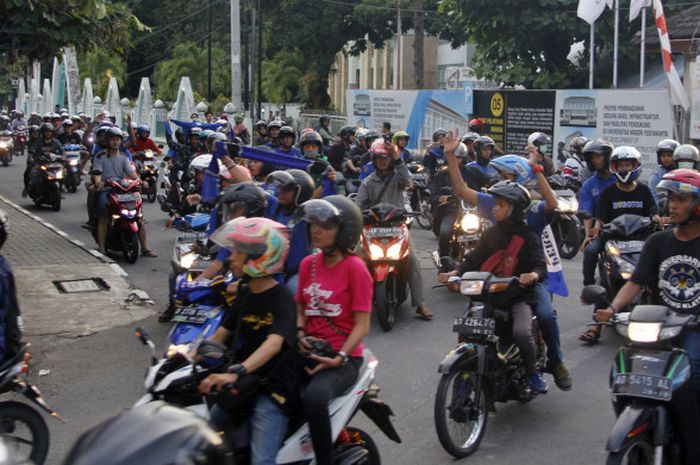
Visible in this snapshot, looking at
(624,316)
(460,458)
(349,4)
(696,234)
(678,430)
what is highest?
(349,4)

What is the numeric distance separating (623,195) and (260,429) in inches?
227

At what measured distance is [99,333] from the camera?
992cm

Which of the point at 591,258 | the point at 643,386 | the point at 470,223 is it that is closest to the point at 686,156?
the point at 591,258

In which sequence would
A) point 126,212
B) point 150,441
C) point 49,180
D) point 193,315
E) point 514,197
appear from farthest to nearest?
1. point 49,180
2. point 126,212
3. point 193,315
4. point 514,197
5. point 150,441

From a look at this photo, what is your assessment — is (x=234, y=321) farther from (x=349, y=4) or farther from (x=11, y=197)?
(x=349, y=4)

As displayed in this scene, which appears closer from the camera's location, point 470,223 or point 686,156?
point 686,156

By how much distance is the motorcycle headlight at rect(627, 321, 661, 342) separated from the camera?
204 inches

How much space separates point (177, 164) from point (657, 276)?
12.9 metres

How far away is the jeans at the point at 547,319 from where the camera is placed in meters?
7.19

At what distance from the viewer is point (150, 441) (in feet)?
9.09

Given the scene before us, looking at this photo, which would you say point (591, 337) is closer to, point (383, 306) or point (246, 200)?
point (383, 306)

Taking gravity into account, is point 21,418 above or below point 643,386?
below

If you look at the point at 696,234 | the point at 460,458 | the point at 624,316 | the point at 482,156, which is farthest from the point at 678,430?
the point at 482,156

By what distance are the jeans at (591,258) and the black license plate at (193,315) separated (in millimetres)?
4365
